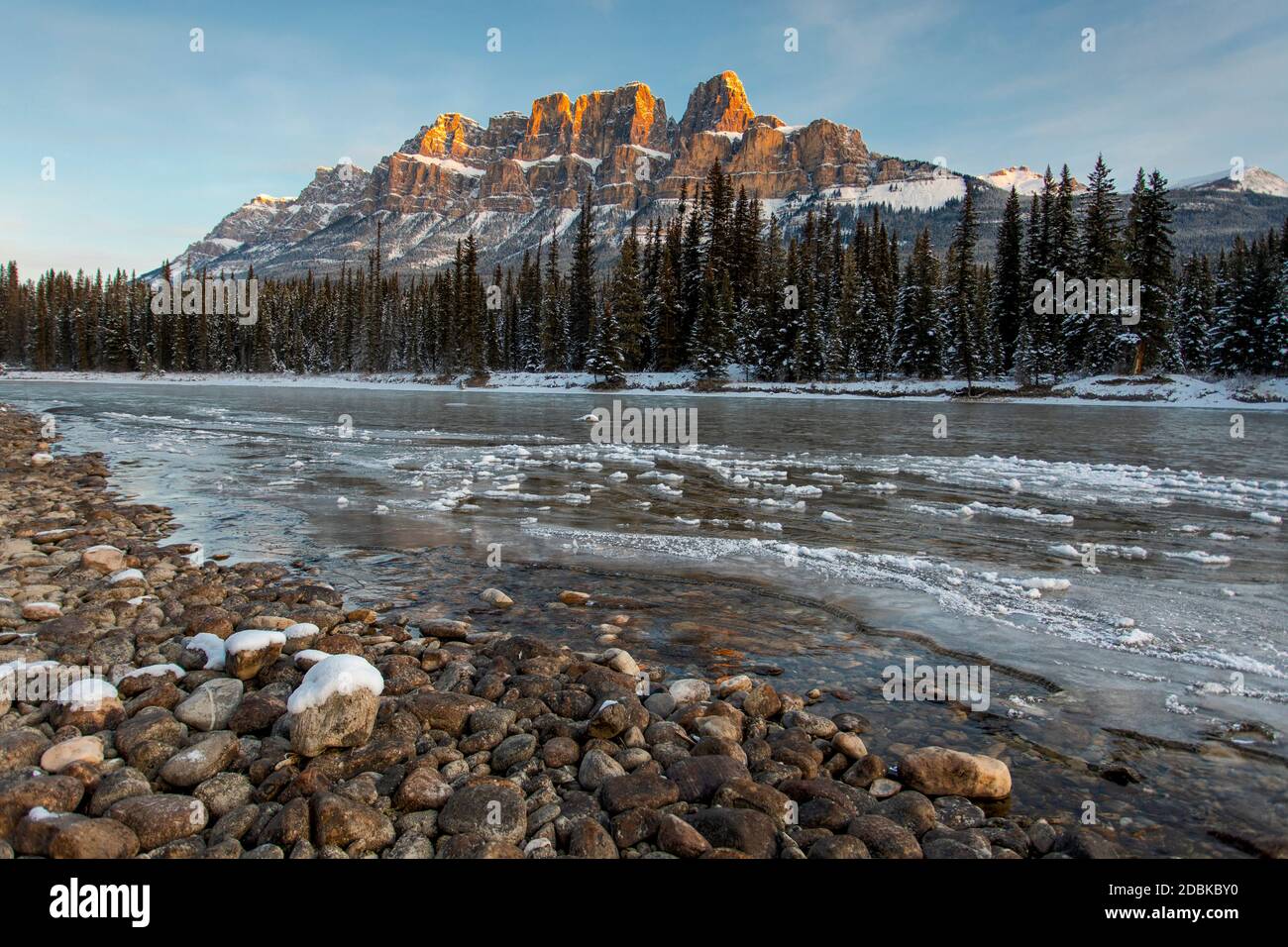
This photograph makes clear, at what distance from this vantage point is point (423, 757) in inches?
165

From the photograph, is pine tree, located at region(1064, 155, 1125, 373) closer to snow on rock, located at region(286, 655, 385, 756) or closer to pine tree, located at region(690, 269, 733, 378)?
pine tree, located at region(690, 269, 733, 378)

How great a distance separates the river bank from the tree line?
2236 mm

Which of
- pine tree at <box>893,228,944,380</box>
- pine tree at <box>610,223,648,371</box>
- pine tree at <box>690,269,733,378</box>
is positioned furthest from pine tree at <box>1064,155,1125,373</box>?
pine tree at <box>610,223,648,371</box>

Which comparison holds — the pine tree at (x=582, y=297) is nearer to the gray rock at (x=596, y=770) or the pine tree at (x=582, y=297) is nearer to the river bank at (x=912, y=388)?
the river bank at (x=912, y=388)

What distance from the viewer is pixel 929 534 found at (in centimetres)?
1037

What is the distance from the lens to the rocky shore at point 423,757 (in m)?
3.44

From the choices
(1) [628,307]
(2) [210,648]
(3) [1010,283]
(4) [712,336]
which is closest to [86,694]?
(2) [210,648]

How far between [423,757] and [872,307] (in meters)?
72.1

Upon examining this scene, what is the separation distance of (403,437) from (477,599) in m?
19.2

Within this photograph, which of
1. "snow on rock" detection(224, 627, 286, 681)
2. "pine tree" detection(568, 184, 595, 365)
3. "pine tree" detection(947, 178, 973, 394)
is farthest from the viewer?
"pine tree" detection(568, 184, 595, 365)

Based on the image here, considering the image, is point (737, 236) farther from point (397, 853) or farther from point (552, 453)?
point (397, 853)

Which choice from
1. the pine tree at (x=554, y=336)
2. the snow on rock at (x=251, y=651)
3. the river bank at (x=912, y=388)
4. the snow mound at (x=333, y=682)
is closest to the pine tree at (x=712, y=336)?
the river bank at (x=912, y=388)

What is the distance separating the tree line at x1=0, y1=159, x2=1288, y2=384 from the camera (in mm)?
56844

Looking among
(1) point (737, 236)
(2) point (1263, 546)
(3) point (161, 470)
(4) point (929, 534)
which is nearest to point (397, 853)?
(4) point (929, 534)
